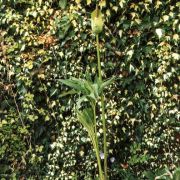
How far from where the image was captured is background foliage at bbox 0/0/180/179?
3.65 m

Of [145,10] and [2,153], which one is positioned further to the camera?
[2,153]

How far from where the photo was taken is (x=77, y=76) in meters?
3.80

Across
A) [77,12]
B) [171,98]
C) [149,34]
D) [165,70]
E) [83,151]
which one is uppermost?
[77,12]

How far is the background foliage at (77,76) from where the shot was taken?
365cm

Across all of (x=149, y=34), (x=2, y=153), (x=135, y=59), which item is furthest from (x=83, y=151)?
(x=149, y=34)

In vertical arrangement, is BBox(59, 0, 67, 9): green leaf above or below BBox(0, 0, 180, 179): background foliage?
above

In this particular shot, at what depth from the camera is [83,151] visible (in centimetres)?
392

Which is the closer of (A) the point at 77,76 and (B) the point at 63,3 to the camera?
(B) the point at 63,3

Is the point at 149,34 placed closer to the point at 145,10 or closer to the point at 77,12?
the point at 145,10

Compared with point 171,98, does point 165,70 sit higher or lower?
higher

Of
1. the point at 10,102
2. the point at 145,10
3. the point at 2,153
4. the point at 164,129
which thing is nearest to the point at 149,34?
the point at 145,10

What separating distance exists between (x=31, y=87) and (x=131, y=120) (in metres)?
1.07

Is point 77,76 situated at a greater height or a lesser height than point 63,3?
lesser

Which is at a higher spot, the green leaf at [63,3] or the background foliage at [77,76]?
the green leaf at [63,3]
